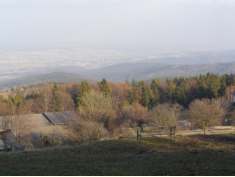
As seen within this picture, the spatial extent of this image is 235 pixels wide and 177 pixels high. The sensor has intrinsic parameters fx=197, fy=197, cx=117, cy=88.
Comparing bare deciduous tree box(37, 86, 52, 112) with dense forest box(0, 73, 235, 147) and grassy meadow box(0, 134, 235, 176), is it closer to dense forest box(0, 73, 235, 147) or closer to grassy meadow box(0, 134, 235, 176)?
dense forest box(0, 73, 235, 147)

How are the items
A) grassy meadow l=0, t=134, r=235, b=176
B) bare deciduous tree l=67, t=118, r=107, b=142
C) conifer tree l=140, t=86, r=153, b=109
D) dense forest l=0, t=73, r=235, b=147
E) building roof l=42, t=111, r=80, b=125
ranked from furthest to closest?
conifer tree l=140, t=86, r=153, b=109 → dense forest l=0, t=73, r=235, b=147 → building roof l=42, t=111, r=80, b=125 → bare deciduous tree l=67, t=118, r=107, b=142 → grassy meadow l=0, t=134, r=235, b=176

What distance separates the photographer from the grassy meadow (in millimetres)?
7945

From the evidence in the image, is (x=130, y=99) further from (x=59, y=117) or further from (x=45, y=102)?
(x=59, y=117)

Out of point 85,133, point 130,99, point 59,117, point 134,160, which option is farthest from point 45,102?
point 134,160

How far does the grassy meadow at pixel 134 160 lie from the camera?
7.95 metres

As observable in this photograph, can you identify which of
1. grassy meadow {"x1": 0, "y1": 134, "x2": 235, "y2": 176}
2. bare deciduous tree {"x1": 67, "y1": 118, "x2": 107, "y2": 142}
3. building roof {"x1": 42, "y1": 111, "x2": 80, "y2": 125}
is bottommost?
building roof {"x1": 42, "y1": 111, "x2": 80, "y2": 125}

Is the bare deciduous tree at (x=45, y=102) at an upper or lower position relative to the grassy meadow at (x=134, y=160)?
lower

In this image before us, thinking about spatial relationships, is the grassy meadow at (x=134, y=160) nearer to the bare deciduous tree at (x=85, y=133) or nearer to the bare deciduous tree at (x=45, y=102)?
the bare deciduous tree at (x=85, y=133)

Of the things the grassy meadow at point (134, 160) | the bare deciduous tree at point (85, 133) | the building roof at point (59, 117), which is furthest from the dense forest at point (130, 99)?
the grassy meadow at point (134, 160)

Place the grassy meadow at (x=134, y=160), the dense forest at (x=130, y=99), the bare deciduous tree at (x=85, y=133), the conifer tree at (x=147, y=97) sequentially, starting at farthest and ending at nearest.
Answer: the conifer tree at (x=147, y=97) < the dense forest at (x=130, y=99) < the bare deciduous tree at (x=85, y=133) < the grassy meadow at (x=134, y=160)

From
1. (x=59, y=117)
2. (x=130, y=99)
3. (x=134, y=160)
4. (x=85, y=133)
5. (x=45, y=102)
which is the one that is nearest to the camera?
(x=134, y=160)

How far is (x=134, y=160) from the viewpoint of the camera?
32.6ft

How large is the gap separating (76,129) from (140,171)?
465 inches

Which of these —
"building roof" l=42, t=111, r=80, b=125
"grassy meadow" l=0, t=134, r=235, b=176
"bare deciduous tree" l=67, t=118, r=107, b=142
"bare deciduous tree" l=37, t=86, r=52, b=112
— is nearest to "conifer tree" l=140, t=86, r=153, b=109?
"bare deciduous tree" l=37, t=86, r=52, b=112
